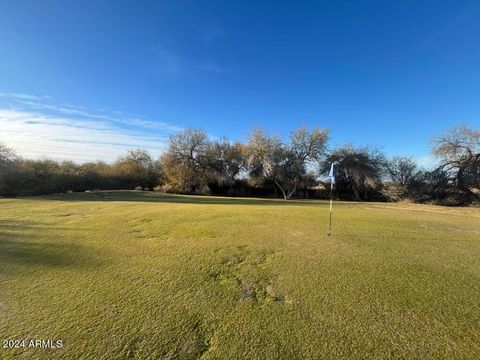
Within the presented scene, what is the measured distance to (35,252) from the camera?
15.0ft

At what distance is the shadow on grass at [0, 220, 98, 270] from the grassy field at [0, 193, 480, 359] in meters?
0.03

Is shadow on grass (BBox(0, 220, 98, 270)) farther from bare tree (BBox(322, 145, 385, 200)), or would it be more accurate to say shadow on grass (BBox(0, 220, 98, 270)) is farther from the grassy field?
bare tree (BBox(322, 145, 385, 200))

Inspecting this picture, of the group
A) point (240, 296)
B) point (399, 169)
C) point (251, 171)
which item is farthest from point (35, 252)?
point (399, 169)

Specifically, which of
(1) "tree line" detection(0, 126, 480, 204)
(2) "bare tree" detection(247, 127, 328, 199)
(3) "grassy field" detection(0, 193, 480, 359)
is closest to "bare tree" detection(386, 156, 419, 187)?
(1) "tree line" detection(0, 126, 480, 204)

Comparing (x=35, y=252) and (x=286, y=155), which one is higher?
(x=286, y=155)

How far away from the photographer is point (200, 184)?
26.9 metres

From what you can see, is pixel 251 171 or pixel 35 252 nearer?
pixel 35 252

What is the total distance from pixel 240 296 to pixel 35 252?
4.31m

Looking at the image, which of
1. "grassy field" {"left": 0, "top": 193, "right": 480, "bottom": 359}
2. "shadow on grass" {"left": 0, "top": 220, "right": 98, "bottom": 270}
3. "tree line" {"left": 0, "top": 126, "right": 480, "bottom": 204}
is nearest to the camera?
"grassy field" {"left": 0, "top": 193, "right": 480, "bottom": 359}

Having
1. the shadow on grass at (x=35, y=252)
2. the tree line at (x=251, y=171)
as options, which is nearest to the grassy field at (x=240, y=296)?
the shadow on grass at (x=35, y=252)

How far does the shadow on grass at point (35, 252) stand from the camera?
13.1 feet

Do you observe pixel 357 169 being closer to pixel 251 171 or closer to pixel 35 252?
pixel 251 171

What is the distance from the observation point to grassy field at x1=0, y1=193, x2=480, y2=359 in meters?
2.11

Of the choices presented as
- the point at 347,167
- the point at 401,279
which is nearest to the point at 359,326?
the point at 401,279
